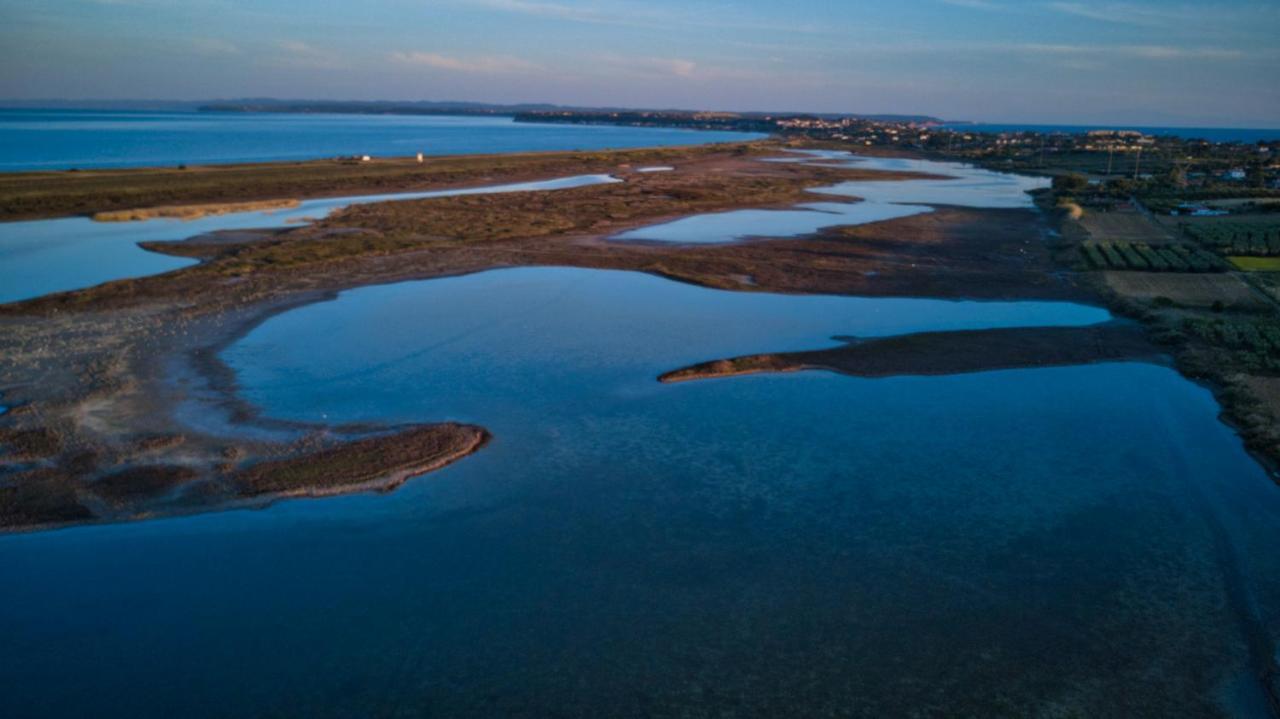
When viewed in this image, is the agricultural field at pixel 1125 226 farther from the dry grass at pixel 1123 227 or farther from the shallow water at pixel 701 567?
the shallow water at pixel 701 567

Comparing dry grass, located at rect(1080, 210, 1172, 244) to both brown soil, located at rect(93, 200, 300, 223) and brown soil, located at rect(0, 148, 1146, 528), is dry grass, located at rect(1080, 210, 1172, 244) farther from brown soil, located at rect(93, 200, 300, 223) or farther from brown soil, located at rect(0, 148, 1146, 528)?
brown soil, located at rect(93, 200, 300, 223)

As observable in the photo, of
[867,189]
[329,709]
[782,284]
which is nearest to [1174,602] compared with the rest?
[329,709]

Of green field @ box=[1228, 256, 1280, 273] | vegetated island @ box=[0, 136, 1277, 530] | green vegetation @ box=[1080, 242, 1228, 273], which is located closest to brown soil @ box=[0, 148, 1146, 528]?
vegetated island @ box=[0, 136, 1277, 530]

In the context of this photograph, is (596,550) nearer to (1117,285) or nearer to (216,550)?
(216,550)

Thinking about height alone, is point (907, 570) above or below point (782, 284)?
below

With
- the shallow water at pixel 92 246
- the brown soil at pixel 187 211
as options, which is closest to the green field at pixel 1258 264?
the shallow water at pixel 92 246

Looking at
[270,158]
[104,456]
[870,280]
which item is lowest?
[104,456]

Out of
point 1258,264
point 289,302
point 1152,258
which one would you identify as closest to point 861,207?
point 1152,258
